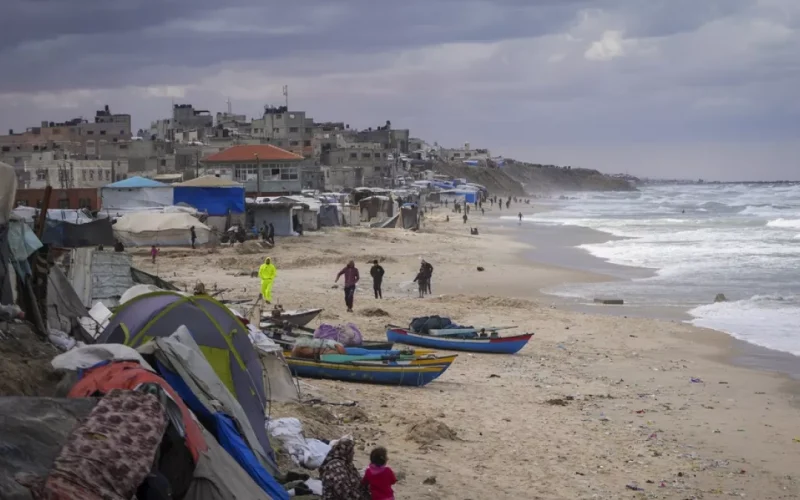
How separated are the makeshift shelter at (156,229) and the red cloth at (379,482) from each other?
3001 centimetres

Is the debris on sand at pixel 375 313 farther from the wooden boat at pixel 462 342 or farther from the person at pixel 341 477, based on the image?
the person at pixel 341 477

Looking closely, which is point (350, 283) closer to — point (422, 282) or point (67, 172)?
point (422, 282)

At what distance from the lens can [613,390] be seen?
16.4 meters

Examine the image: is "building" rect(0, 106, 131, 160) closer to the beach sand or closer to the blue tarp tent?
the blue tarp tent

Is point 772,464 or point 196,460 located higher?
point 196,460

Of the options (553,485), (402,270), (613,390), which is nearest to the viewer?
(553,485)

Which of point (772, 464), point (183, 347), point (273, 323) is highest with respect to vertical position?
point (183, 347)

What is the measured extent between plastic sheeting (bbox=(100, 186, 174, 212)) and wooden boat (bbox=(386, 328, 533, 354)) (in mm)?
24976

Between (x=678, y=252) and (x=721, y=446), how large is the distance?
101ft

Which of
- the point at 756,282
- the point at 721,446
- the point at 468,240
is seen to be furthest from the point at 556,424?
the point at 468,240

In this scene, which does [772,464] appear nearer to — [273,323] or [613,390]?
[613,390]

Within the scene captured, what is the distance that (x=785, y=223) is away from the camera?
2576 inches

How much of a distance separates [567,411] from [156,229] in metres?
25.1

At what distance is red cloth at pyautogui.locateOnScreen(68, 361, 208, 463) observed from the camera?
6918 millimetres
